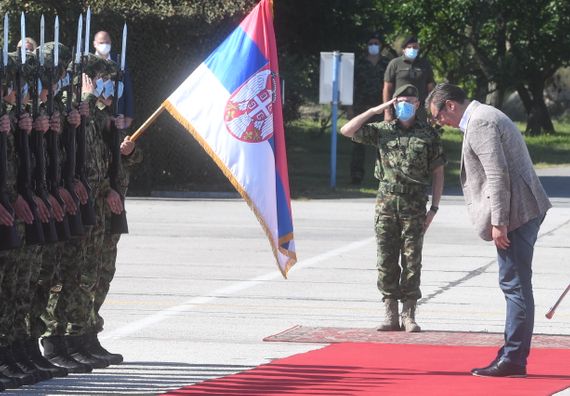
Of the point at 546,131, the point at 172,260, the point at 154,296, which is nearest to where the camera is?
the point at 154,296

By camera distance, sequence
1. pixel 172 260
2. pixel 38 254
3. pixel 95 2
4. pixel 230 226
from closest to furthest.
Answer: pixel 38 254
pixel 172 260
pixel 230 226
pixel 95 2

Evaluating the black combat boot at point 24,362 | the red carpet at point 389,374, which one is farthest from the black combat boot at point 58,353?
the red carpet at point 389,374

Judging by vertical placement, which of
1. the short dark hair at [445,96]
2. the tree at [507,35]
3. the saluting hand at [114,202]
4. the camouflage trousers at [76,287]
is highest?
the tree at [507,35]

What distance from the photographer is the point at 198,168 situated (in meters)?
25.5

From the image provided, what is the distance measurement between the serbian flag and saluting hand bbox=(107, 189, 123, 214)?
4.26ft

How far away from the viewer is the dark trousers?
361 inches

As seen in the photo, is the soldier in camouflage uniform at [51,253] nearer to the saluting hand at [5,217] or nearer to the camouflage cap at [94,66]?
the camouflage cap at [94,66]

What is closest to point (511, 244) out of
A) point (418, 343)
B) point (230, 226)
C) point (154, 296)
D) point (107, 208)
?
point (418, 343)

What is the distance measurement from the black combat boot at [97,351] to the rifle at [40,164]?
3.13 feet

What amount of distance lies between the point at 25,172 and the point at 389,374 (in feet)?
8.13

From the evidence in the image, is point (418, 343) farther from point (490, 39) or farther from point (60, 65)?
point (490, 39)

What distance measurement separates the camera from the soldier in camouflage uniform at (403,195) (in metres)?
11.3

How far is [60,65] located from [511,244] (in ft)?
9.45

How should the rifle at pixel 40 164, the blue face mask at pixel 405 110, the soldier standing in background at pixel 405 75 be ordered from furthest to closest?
the soldier standing in background at pixel 405 75 < the blue face mask at pixel 405 110 < the rifle at pixel 40 164
